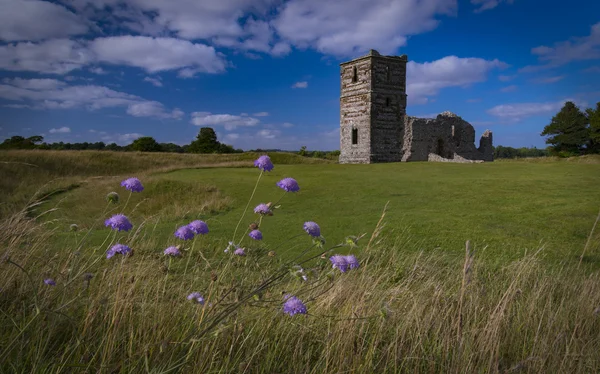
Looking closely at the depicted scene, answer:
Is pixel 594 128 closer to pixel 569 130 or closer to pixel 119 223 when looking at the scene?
pixel 569 130

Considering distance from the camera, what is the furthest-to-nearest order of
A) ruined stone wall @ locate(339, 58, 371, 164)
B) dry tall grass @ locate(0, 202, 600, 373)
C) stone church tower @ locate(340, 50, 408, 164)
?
1. ruined stone wall @ locate(339, 58, 371, 164)
2. stone church tower @ locate(340, 50, 408, 164)
3. dry tall grass @ locate(0, 202, 600, 373)

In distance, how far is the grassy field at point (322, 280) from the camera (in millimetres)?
2406

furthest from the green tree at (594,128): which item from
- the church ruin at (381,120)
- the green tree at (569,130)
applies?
the church ruin at (381,120)

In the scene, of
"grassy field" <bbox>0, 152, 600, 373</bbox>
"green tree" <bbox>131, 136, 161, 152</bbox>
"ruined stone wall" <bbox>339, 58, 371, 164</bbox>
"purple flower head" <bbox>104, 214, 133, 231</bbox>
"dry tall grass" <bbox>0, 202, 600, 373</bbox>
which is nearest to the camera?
"dry tall grass" <bbox>0, 202, 600, 373</bbox>

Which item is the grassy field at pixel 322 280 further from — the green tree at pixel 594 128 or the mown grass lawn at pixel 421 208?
the green tree at pixel 594 128

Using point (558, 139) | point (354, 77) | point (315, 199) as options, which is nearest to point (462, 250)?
point (315, 199)

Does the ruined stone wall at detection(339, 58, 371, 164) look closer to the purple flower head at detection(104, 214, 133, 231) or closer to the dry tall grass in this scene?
the dry tall grass

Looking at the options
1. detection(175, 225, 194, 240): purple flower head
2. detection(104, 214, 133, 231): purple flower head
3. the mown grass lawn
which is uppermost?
detection(104, 214, 133, 231): purple flower head

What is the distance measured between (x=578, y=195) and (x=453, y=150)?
20319 millimetres

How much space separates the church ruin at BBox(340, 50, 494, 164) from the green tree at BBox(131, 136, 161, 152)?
33.1 m

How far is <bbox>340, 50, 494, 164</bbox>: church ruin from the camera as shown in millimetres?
27469

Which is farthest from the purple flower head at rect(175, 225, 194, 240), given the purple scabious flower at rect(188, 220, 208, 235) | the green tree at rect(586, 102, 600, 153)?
the green tree at rect(586, 102, 600, 153)

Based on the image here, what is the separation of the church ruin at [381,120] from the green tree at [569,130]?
111ft

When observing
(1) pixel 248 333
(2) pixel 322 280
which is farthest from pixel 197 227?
(2) pixel 322 280
